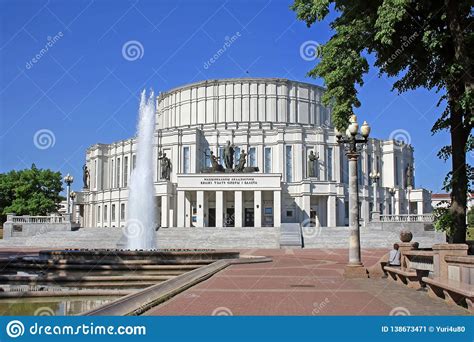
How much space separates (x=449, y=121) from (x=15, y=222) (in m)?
46.3

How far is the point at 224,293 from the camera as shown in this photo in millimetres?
12914

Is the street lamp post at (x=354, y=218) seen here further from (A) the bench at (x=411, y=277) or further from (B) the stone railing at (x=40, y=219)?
(B) the stone railing at (x=40, y=219)

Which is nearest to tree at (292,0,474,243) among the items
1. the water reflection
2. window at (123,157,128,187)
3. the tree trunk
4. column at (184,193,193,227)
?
the tree trunk

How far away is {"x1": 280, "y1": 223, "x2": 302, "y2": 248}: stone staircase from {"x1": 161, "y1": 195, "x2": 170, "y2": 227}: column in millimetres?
17294

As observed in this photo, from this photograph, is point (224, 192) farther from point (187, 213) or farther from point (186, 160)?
point (186, 160)

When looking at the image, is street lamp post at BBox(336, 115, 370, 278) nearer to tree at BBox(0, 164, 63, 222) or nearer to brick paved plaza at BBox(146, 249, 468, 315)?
brick paved plaza at BBox(146, 249, 468, 315)

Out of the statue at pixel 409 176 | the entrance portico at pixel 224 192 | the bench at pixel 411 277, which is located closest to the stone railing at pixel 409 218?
the entrance portico at pixel 224 192

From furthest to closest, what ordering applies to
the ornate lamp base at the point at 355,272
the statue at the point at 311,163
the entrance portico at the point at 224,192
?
the statue at the point at 311,163 → the entrance portico at the point at 224,192 → the ornate lamp base at the point at 355,272

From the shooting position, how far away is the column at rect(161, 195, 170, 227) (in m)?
60.8

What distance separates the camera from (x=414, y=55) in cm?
1619

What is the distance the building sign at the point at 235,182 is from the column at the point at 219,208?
76cm

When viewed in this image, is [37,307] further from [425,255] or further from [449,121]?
[449,121]

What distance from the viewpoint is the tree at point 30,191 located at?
236 ft

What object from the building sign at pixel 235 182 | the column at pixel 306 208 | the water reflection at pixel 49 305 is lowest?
the water reflection at pixel 49 305
